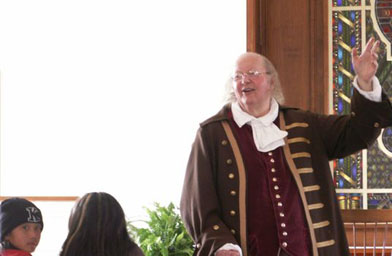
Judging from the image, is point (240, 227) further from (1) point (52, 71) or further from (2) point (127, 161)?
(1) point (52, 71)

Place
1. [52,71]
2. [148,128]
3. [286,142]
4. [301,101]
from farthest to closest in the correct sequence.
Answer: [52,71]
[148,128]
[301,101]
[286,142]

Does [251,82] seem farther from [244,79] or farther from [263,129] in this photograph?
[263,129]

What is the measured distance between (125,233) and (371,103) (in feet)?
3.29

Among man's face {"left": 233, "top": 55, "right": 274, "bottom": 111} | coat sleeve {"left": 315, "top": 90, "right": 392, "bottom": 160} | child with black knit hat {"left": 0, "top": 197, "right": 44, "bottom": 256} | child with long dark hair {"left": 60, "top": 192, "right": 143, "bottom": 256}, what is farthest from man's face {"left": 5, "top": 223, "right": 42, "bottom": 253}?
coat sleeve {"left": 315, "top": 90, "right": 392, "bottom": 160}

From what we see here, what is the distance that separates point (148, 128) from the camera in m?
4.84

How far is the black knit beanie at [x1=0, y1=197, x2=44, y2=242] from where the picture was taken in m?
2.97

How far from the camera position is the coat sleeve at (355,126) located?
2.98m

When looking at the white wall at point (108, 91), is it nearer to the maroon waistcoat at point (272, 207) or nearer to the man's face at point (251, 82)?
the man's face at point (251, 82)

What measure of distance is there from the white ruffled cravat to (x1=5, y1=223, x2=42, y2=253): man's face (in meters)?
0.88

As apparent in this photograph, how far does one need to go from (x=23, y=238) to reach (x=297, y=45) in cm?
202

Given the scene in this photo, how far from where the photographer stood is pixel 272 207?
3.04m

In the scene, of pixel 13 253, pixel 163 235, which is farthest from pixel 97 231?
pixel 163 235

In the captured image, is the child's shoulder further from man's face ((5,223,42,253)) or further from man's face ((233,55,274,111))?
man's face ((233,55,274,111))

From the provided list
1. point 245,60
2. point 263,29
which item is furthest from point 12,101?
A: point 245,60
